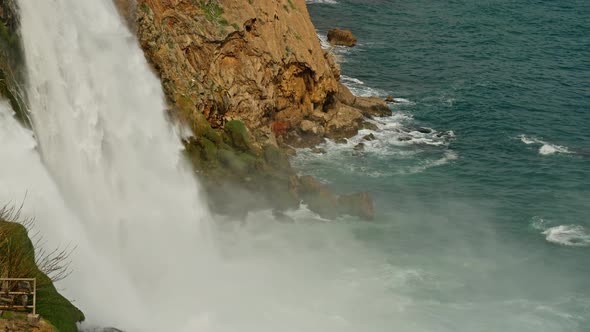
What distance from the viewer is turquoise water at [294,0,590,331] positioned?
48781mm

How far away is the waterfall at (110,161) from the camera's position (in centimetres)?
3966

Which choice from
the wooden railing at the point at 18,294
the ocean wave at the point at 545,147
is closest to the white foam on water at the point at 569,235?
the ocean wave at the point at 545,147

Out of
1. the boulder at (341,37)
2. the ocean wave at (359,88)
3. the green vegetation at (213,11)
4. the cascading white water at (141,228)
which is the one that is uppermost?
the boulder at (341,37)

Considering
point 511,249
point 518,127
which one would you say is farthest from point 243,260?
point 518,127

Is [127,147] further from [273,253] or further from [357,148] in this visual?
[357,148]

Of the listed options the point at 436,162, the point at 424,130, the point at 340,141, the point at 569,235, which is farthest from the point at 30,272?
the point at 424,130

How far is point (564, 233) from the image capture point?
5606cm

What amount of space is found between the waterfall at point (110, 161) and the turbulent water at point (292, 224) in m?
0.10

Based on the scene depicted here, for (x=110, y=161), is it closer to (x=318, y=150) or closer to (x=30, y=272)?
(x=30, y=272)

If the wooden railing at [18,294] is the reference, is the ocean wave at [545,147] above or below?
above

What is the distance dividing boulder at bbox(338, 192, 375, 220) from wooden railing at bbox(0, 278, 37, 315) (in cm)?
2872

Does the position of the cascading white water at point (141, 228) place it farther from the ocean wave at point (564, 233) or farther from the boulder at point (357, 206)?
the ocean wave at point (564, 233)

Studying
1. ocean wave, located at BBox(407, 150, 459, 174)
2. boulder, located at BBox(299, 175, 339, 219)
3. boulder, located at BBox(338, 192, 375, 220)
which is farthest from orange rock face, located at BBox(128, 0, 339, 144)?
ocean wave, located at BBox(407, 150, 459, 174)

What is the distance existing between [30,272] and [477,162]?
142ft
